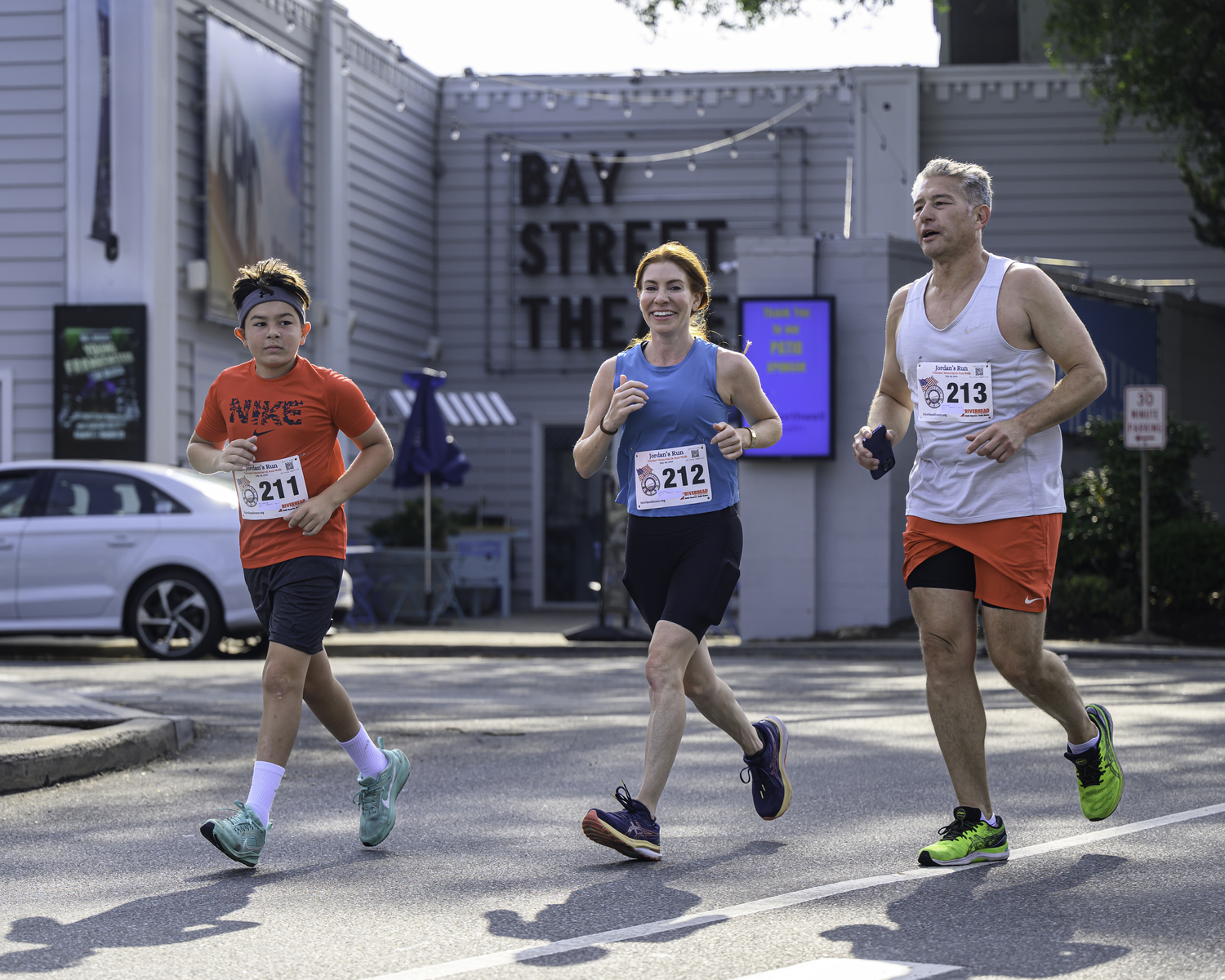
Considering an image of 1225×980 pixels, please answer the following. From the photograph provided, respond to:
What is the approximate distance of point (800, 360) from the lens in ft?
55.1

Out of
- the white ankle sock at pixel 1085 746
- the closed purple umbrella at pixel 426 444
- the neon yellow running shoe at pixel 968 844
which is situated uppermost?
the closed purple umbrella at pixel 426 444

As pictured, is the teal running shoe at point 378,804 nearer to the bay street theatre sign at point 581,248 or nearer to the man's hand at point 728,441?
the man's hand at point 728,441

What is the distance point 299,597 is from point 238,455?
0.51 meters

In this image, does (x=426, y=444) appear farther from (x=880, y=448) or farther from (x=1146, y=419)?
(x=880, y=448)

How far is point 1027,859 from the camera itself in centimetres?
523

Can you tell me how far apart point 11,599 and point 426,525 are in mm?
6006

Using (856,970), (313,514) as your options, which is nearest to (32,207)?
(313,514)

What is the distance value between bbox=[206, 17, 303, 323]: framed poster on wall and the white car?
4.60 meters

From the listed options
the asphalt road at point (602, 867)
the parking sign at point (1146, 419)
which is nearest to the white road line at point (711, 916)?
the asphalt road at point (602, 867)

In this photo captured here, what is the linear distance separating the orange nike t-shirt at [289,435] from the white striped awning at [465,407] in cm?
1493

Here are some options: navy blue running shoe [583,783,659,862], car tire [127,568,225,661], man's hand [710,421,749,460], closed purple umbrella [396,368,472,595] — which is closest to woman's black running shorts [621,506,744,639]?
man's hand [710,421,749,460]

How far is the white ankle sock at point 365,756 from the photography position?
227 inches

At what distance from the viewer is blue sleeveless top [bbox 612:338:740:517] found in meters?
5.61

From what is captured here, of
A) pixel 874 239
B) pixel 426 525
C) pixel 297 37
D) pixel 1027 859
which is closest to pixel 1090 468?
pixel 874 239
